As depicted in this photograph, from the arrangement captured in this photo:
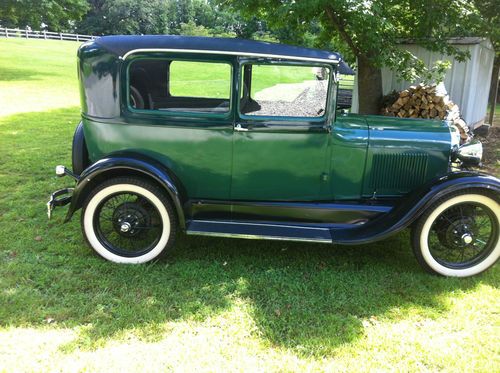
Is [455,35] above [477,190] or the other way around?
above

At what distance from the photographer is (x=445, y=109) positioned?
702 cm

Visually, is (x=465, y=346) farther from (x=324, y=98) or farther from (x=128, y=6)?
(x=128, y=6)

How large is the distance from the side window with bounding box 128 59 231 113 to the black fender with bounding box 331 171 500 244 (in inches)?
60.7

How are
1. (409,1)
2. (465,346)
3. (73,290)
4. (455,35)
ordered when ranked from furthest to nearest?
(455,35) < (409,1) < (73,290) < (465,346)

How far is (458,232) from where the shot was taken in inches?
142

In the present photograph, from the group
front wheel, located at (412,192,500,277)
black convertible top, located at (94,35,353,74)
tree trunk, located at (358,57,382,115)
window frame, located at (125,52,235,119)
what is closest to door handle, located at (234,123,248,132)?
window frame, located at (125,52,235,119)

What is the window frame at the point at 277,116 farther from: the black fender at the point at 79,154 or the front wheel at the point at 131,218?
the black fender at the point at 79,154

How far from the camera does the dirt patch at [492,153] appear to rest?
694 cm

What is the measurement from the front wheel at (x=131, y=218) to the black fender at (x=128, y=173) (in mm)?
77

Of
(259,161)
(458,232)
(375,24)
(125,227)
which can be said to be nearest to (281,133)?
(259,161)

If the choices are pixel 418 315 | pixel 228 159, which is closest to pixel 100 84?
pixel 228 159

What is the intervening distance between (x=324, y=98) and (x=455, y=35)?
5.82 m

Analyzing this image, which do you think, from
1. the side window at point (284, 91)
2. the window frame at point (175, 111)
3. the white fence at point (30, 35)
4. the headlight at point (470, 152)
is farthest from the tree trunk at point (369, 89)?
the white fence at point (30, 35)

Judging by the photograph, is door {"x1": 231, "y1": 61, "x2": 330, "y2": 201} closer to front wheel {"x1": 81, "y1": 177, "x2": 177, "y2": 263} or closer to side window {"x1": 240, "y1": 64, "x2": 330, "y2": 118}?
side window {"x1": 240, "y1": 64, "x2": 330, "y2": 118}
